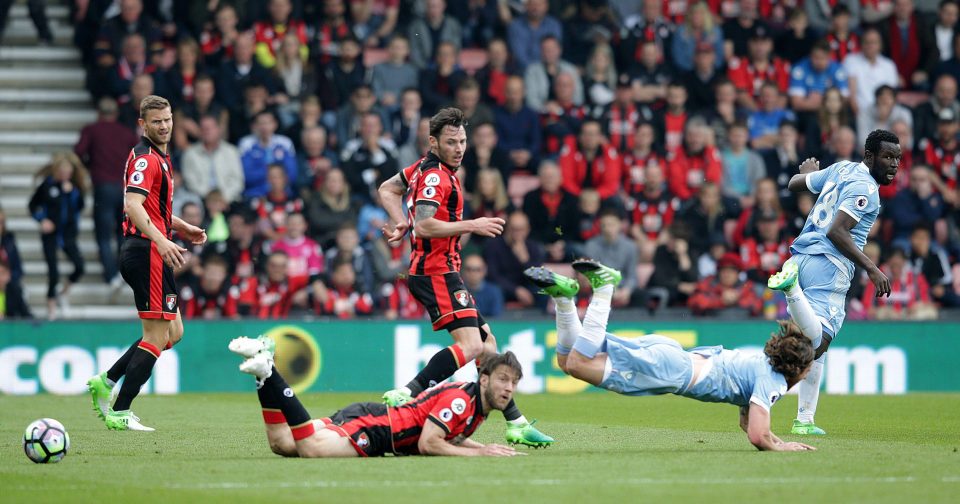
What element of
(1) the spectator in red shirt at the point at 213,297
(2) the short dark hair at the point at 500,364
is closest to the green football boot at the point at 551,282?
(2) the short dark hair at the point at 500,364

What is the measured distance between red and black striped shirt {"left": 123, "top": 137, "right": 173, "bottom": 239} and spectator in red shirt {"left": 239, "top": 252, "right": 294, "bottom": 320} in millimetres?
6934

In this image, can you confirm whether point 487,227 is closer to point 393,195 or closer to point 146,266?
point 393,195

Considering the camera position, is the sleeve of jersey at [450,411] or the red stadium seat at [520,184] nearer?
the sleeve of jersey at [450,411]

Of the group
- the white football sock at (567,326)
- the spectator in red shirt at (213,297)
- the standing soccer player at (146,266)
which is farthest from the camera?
the spectator in red shirt at (213,297)

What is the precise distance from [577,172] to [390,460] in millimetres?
11371

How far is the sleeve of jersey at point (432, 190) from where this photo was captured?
10.5 meters

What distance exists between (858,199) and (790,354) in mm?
2105

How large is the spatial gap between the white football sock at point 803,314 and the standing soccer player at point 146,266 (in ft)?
15.0

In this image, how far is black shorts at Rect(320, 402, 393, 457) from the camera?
897 centimetres

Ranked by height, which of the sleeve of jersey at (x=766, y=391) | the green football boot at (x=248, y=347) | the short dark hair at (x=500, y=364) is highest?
the green football boot at (x=248, y=347)

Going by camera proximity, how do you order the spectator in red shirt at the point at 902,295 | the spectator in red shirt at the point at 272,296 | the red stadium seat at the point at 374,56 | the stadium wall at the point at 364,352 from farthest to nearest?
the red stadium seat at the point at 374,56 < the spectator in red shirt at the point at 902,295 < the spectator in red shirt at the point at 272,296 < the stadium wall at the point at 364,352

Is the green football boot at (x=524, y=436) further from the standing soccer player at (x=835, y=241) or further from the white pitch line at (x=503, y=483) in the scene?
the standing soccer player at (x=835, y=241)

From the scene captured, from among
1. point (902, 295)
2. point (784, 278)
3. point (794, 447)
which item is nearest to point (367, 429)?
point (794, 447)

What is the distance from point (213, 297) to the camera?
59.6 feet
